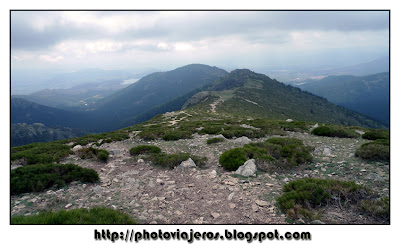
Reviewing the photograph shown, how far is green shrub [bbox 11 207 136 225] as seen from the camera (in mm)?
5484

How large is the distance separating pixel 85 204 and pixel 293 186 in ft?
24.0

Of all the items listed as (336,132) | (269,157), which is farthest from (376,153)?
(336,132)

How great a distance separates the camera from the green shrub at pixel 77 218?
5.48 m

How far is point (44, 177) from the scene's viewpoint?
25.8 ft

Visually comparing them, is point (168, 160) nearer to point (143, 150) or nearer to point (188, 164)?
point (188, 164)

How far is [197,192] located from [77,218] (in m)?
3.92

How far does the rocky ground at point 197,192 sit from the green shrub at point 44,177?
0.33 m

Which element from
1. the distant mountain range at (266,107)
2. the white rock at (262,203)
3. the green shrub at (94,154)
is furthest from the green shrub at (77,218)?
the distant mountain range at (266,107)

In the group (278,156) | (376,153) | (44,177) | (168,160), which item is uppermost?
(376,153)

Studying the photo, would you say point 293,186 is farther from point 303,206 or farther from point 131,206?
point 131,206

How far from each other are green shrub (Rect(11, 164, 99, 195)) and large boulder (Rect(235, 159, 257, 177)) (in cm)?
632

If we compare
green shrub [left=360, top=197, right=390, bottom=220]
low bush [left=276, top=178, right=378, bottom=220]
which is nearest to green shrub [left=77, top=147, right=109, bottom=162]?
low bush [left=276, top=178, right=378, bottom=220]
